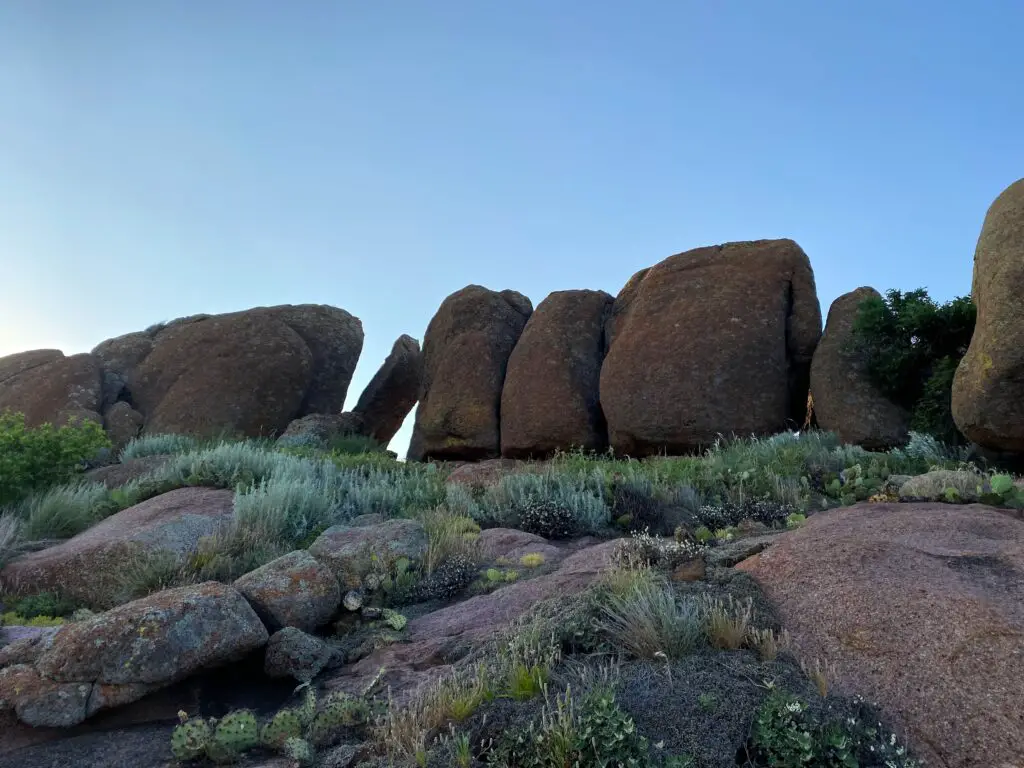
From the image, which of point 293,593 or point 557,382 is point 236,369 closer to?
point 557,382

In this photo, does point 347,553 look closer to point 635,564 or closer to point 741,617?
point 635,564

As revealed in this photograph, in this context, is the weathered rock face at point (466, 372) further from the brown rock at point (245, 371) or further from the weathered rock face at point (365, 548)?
the weathered rock face at point (365, 548)

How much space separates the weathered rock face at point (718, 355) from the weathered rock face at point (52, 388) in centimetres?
1270

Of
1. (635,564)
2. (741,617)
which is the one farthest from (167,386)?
(741,617)

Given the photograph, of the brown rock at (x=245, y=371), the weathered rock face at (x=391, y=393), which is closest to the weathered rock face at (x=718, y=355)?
the weathered rock face at (x=391, y=393)

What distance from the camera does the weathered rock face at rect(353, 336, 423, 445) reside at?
76.6 feet

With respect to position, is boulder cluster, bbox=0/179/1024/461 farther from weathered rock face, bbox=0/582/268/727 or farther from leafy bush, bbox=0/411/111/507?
weathered rock face, bbox=0/582/268/727

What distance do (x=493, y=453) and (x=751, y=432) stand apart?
585 centimetres

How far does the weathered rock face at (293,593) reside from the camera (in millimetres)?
6168

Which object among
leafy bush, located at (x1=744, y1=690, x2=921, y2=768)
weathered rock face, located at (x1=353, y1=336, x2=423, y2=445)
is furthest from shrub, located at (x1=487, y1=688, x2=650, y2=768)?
weathered rock face, located at (x1=353, y1=336, x2=423, y2=445)

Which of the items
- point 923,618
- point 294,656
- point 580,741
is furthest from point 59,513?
point 923,618

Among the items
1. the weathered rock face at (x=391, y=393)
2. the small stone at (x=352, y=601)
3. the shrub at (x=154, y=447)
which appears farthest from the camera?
the weathered rock face at (x=391, y=393)

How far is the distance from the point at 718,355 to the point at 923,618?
11682mm

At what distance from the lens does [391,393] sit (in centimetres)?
2370
